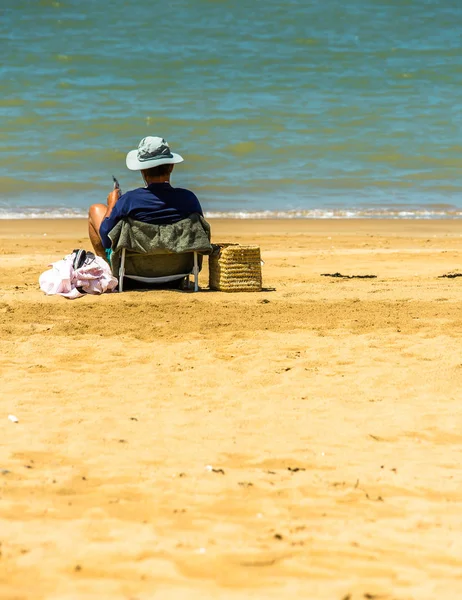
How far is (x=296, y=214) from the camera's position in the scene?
15.0 metres

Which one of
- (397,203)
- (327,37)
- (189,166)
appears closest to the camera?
(397,203)

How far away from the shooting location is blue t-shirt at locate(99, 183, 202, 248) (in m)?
7.21

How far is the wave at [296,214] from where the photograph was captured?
1477cm

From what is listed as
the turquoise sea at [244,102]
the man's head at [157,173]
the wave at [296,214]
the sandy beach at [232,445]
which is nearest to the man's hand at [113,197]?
the man's head at [157,173]

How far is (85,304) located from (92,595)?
4666 millimetres

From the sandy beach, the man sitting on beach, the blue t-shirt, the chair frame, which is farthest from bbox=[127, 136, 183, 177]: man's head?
the sandy beach

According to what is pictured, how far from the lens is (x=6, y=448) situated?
3721mm

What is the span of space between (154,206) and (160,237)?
0.83ft

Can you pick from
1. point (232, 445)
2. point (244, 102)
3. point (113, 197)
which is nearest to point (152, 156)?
point (113, 197)

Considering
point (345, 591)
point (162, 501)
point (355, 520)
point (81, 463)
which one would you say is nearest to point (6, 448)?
point (81, 463)

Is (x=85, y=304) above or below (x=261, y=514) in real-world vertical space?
below

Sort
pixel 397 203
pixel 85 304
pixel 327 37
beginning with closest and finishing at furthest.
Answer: pixel 85 304, pixel 397 203, pixel 327 37

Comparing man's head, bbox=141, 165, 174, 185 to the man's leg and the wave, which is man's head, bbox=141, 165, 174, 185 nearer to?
the man's leg

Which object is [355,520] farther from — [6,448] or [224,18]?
[224,18]
